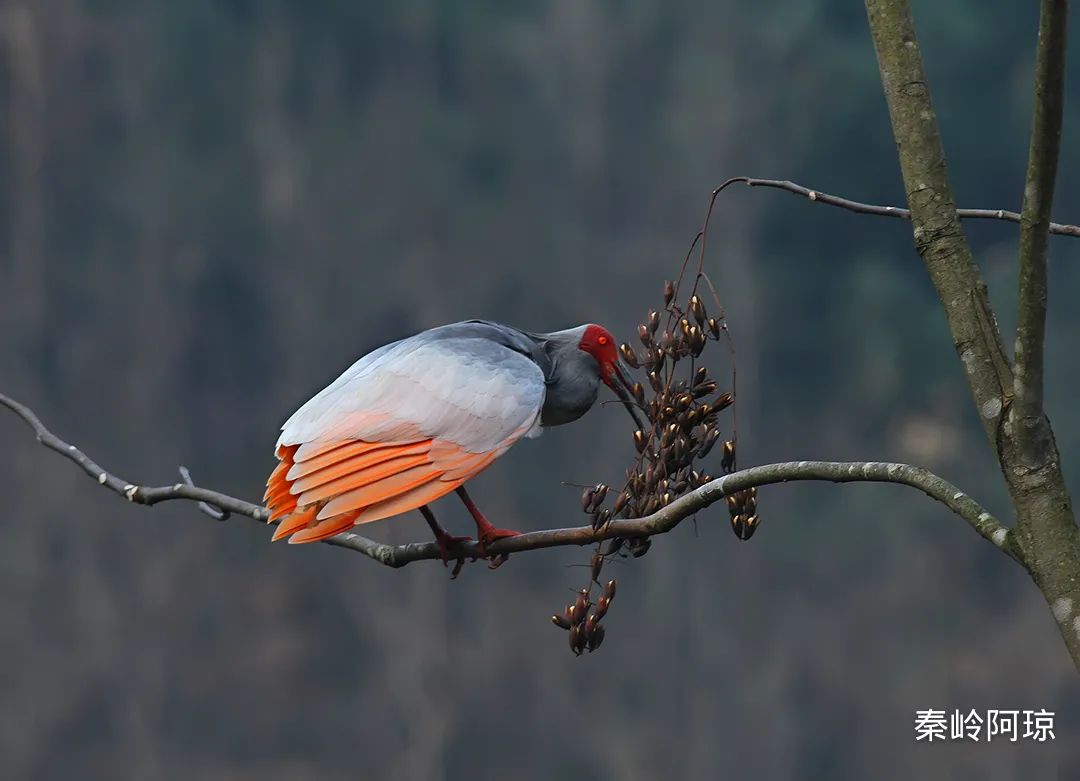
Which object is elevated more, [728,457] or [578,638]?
[728,457]

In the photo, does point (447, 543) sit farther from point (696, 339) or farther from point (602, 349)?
point (696, 339)

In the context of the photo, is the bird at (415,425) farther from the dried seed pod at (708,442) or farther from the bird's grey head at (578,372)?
the dried seed pod at (708,442)

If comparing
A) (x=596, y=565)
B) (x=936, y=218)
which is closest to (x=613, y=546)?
(x=596, y=565)

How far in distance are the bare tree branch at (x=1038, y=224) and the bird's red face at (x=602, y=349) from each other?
681 mm

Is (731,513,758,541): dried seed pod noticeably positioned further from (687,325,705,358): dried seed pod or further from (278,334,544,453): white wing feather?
(278,334,544,453): white wing feather

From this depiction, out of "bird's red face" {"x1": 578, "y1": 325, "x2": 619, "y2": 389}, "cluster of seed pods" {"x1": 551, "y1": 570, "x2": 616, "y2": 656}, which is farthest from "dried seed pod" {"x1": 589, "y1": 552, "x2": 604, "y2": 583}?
"bird's red face" {"x1": 578, "y1": 325, "x2": 619, "y2": 389}

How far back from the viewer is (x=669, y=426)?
130cm

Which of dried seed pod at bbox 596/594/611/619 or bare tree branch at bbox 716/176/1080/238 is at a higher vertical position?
bare tree branch at bbox 716/176/1080/238

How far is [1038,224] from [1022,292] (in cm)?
5

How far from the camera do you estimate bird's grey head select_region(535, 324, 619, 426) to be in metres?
1.62

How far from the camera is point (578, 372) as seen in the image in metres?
1.62

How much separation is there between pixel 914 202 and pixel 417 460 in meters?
0.58

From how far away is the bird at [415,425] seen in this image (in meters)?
1.36

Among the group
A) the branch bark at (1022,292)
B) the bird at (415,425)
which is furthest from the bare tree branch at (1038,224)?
the bird at (415,425)
